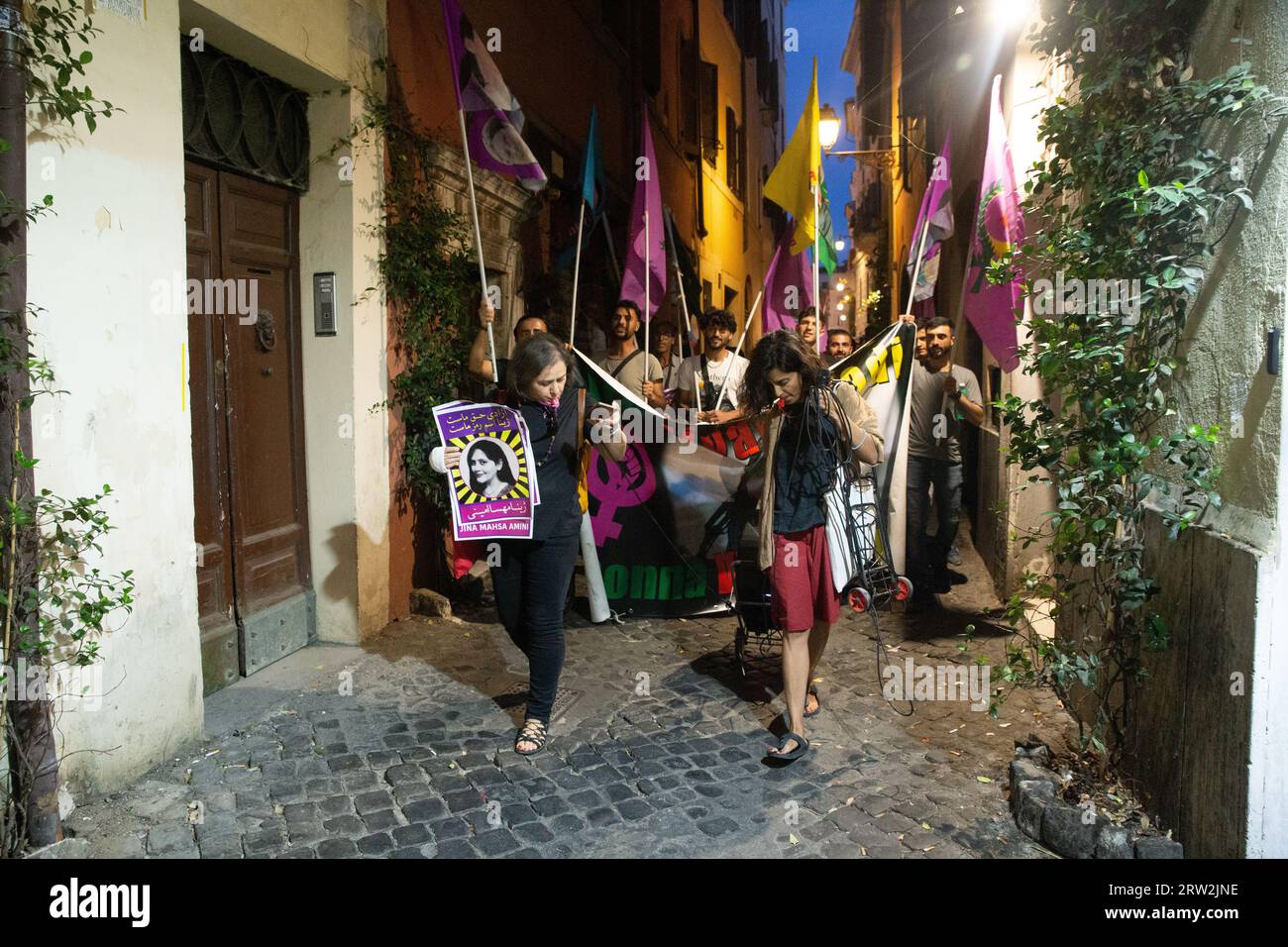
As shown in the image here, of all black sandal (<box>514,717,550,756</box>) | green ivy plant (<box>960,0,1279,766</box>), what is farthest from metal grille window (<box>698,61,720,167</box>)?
black sandal (<box>514,717,550,756</box>)

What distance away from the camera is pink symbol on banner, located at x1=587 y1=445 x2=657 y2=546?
20.8 ft

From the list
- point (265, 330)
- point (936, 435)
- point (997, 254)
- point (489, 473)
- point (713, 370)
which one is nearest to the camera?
point (489, 473)

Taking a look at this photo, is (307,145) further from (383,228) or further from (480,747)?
(480,747)

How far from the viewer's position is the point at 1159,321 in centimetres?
338

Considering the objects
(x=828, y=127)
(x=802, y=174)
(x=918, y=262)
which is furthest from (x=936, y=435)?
(x=828, y=127)

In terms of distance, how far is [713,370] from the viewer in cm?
724

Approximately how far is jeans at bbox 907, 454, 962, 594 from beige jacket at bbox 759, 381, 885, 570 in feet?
8.40

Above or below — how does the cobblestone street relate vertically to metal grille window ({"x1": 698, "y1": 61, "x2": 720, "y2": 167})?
below

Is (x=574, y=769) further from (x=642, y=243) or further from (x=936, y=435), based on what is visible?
(x=642, y=243)

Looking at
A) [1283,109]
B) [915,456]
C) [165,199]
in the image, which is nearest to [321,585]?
[165,199]

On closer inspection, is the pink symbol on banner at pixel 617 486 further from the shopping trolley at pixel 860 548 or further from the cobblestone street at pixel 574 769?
the shopping trolley at pixel 860 548

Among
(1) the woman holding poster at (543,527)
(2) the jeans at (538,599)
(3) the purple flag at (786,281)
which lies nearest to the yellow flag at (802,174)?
(3) the purple flag at (786,281)

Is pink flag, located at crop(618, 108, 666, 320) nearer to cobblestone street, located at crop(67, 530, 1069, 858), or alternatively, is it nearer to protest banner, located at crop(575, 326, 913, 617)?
protest banner, located at crop(575, 326, 913, 617)

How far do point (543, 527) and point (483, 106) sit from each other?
332cm
